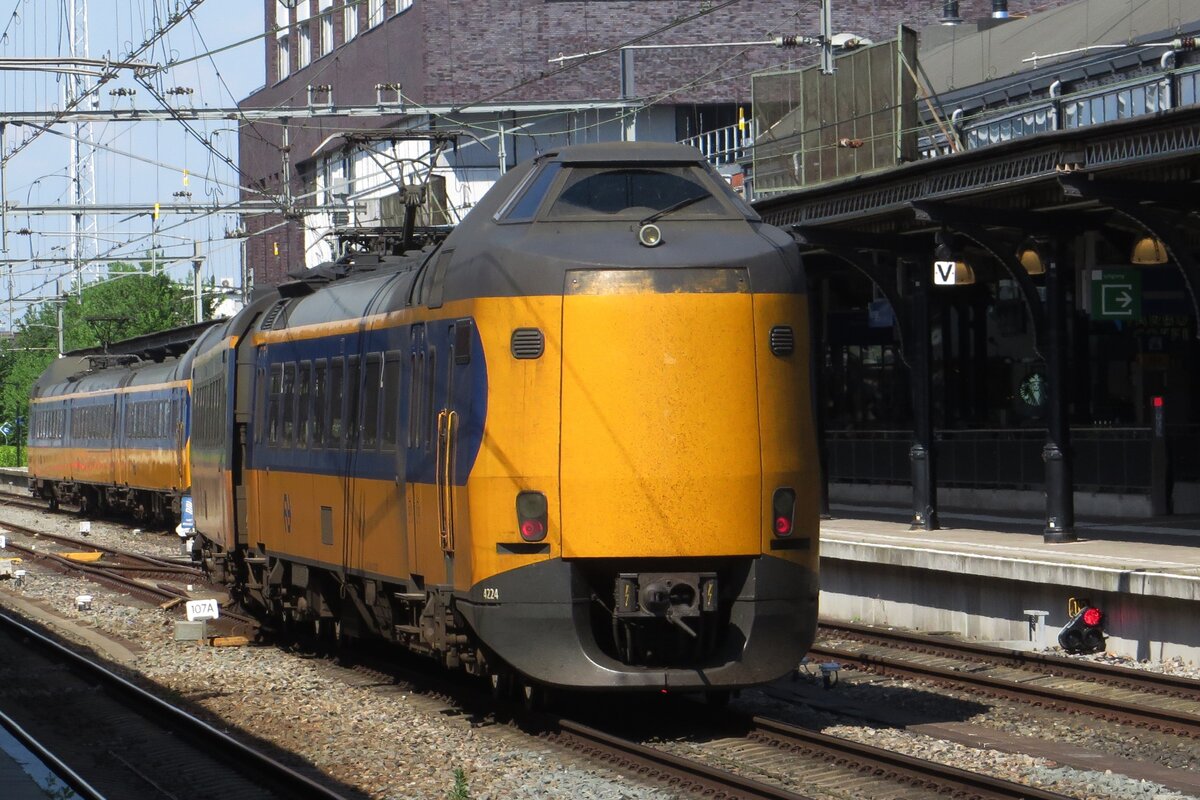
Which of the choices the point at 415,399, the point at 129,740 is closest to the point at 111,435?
the point at 129,740

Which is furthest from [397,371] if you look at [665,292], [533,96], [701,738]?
[533,96]

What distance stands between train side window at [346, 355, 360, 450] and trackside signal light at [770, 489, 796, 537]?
3.79m

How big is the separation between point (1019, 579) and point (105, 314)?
60989mm

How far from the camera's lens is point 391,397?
1252cm

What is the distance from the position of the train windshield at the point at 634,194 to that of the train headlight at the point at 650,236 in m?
0.32

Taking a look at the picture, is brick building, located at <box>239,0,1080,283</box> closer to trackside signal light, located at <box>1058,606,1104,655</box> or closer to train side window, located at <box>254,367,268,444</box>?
train side window, located at <box>254,367,268,444</box>

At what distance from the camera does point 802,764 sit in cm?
1042

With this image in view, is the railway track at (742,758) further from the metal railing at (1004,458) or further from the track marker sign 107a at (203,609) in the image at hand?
the metal railing at (1004,458)

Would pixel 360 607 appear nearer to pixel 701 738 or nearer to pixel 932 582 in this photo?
pixel 701 738

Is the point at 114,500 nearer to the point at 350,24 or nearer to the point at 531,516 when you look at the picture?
the point at 350,24

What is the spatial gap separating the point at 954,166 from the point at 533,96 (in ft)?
101

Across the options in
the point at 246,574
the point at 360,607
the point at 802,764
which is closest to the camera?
the point at 802,764

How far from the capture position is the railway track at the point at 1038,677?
12281 millimetres

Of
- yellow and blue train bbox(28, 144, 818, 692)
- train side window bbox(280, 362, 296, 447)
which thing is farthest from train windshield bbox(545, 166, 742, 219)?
train side window bbox(280, 362, 296, 447)
